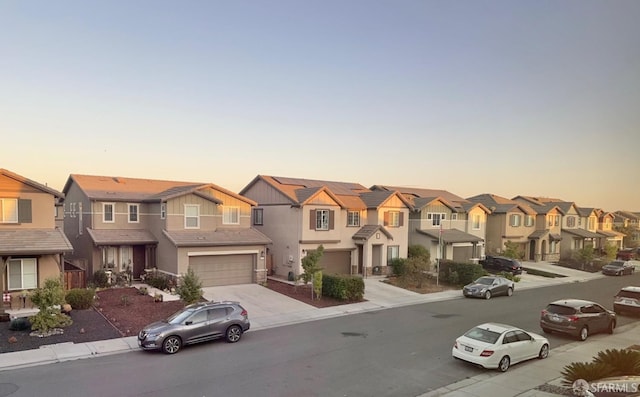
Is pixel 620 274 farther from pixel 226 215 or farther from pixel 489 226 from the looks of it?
pixel 226 215

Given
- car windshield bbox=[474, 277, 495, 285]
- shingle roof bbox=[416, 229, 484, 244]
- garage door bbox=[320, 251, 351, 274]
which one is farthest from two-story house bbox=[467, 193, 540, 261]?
garage door bbox=[320, 251, 351, 274]

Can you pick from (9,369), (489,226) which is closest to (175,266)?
(9,369)

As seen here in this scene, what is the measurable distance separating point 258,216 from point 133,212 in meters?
10.1

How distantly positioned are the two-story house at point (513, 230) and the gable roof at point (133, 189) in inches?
1240

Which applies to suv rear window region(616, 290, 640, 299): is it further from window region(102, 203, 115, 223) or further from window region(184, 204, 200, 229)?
window region(102, 203, 115, 223)

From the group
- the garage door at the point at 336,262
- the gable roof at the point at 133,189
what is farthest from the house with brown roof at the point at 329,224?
the gable roof at the point at 133,189

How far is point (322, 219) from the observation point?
32.7 metres

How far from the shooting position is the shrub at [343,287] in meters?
25.8

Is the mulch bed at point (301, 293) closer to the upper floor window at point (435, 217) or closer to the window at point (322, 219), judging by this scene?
the window at point (322, 219)

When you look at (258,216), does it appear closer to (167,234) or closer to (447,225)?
(167,234)

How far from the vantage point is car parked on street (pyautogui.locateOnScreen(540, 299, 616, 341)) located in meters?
18.0

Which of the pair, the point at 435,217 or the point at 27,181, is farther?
the point at 435,217

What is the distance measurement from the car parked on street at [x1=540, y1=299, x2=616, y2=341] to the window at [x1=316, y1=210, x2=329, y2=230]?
56.2 ft

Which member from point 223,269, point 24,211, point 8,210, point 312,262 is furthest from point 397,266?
point 8,210
